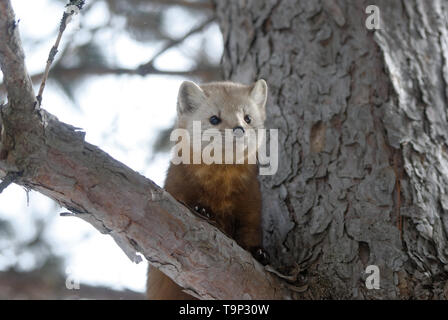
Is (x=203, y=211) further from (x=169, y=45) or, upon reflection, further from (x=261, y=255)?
(x=169, y=45)

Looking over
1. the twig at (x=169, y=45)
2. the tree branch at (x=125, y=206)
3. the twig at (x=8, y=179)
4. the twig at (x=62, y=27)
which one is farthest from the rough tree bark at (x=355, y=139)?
the twig at (x=62, y=27)

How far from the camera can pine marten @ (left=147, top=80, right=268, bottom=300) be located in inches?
177

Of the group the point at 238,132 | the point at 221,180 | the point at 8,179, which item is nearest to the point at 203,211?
the point at 221,180

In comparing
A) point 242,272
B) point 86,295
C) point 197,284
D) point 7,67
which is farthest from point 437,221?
point 86,295

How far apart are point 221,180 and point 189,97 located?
80 cm

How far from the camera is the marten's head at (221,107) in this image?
4.60 m

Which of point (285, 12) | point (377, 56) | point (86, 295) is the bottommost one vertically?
point (86, 295)

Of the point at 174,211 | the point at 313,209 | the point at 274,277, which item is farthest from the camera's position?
the point at 313,209

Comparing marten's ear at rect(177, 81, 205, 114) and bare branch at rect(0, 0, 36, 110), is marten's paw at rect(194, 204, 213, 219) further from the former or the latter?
bare branch at rect(0, 0, 36, 110)

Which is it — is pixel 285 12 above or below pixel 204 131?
above

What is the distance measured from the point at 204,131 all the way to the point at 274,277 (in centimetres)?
143

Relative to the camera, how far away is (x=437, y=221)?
3.85 metres

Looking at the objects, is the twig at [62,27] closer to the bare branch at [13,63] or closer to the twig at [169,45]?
the bare branch at [13,63]

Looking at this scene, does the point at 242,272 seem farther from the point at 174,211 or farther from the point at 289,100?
the point at 289,100
